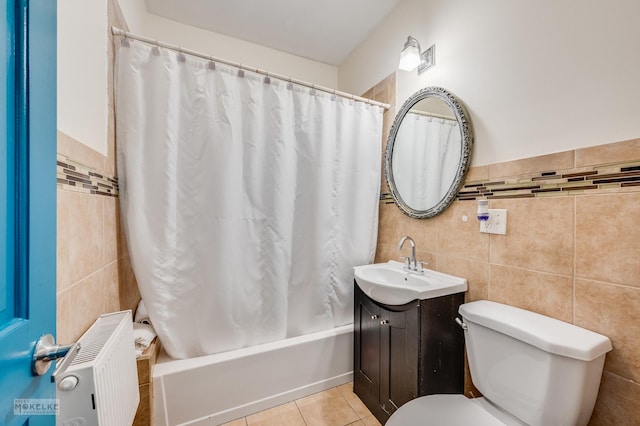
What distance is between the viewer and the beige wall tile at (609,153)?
82 centimetres

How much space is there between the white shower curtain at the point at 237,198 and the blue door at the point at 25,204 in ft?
2.64

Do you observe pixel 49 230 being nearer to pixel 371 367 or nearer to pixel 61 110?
pixel 61 110

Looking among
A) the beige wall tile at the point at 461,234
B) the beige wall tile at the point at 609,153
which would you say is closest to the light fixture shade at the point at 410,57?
the beige wall tile at the point at 461,234

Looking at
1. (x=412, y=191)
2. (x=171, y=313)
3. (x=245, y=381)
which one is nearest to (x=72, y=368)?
(x=171, y=313)

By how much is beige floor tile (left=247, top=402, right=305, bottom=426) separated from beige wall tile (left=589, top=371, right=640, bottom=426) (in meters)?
1.29

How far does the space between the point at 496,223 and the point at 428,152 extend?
59 centimetres

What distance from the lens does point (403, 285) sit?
1284mm

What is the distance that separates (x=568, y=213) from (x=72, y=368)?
168cm

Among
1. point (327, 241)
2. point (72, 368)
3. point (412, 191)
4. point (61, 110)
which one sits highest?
point (61, 110)

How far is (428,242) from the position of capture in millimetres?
1554

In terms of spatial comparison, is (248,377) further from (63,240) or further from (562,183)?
(562,183)

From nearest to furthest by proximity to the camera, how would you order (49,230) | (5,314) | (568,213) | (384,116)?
(5,314), (49,230), (568,213), (384,116)

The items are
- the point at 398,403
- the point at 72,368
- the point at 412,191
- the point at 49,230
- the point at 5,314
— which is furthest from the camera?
A: the point at 412,191

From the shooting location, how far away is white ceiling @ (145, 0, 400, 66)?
1739 millimetres
